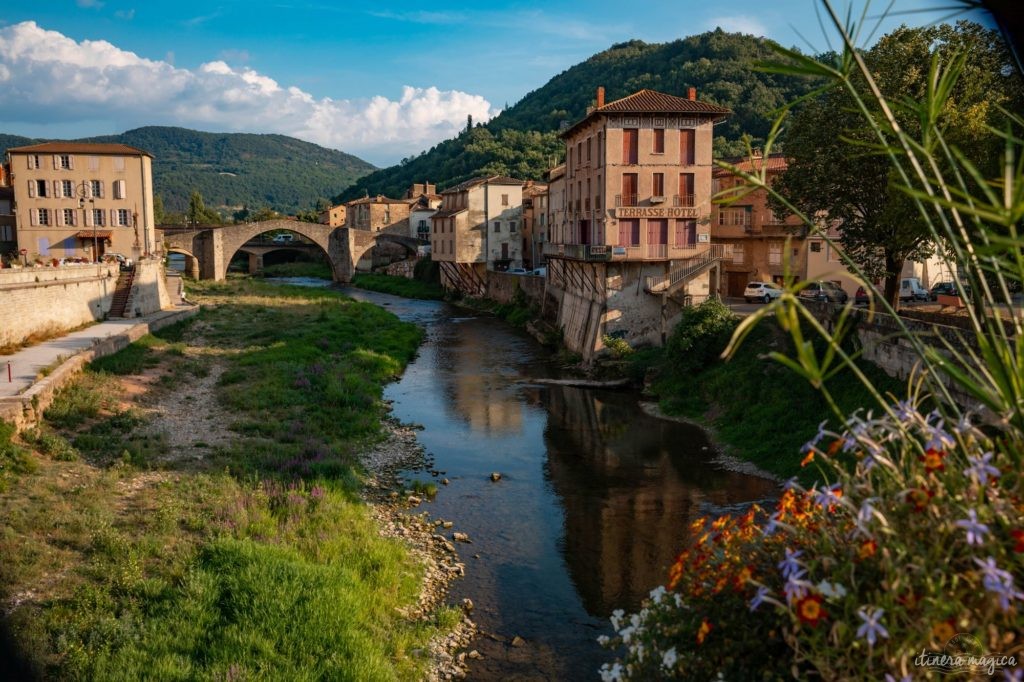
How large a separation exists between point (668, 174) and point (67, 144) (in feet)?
141

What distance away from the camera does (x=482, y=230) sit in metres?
61.1

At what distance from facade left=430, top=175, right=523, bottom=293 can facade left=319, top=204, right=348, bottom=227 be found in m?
53.8

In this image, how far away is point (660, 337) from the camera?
32812 mm

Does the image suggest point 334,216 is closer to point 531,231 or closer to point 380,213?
point 380,213

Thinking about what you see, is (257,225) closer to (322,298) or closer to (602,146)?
(322,298)

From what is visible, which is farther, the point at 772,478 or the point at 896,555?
the point at 772,478

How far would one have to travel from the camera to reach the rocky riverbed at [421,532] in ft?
38.6

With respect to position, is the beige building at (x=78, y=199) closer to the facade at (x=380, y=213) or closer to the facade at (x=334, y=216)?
the facade at (x=380, y=213)

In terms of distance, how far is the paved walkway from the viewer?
20906mm

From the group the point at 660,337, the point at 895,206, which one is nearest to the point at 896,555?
the point at 895,206

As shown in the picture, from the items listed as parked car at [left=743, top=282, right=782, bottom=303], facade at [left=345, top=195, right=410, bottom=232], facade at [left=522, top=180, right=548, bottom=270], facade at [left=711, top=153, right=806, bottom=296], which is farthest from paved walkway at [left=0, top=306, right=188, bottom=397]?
facade at [left=345, top=195, right=410, bottom=232]

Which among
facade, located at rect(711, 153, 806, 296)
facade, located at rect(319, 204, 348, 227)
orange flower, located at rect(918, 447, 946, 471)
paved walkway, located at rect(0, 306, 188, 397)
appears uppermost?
facade, located at rect(319, 204, 348, 227)

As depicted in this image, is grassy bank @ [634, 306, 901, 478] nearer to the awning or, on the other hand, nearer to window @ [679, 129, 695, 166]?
window @ [679, 129, 695, 166]

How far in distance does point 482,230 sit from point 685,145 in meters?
29.8
